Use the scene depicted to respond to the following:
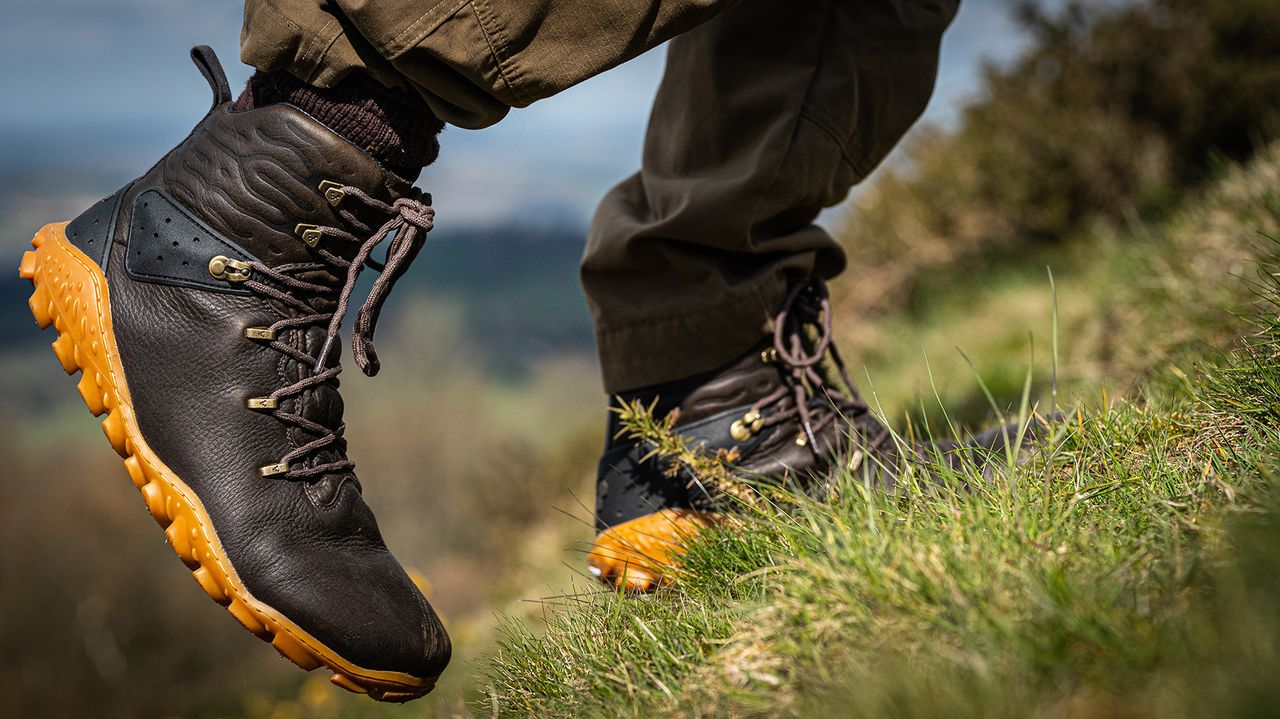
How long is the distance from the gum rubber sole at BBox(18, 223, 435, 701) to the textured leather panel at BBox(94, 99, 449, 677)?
18 mm

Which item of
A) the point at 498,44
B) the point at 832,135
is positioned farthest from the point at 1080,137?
the point at 498,44

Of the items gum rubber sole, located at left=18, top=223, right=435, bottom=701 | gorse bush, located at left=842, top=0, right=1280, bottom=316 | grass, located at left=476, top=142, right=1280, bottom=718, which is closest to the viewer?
grass, located at left=476, top=142, right=1280, bottom=718

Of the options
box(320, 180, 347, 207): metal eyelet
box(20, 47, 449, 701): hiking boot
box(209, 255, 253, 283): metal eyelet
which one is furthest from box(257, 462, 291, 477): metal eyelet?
box(320, 180, 347, 207): metal eyelet

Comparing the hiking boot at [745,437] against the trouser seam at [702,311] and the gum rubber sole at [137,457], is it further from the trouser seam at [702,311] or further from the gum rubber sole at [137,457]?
the gum rubber sole at [137,457]

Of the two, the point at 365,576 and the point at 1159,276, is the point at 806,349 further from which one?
the point at 1159,276

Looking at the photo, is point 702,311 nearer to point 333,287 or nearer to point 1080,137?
point 333,287

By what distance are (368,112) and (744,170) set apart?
0.68 metres

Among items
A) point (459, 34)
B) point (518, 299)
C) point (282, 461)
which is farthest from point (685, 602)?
point (518, 299)

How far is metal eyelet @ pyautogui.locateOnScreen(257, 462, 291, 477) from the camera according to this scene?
4.69 ft

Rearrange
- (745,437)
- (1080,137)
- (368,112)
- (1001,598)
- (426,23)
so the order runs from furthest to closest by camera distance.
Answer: (1080,137)
(745,437)
(368,112)
(426,23)
(1001,598)


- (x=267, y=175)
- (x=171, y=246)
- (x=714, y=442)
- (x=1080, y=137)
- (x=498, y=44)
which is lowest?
(x=1080, y=137)

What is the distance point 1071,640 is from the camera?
2.72 feet

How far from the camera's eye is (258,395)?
1.46 metres

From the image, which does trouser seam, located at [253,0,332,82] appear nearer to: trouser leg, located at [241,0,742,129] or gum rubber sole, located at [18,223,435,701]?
trouser leg, located at [241,0,742,129]
